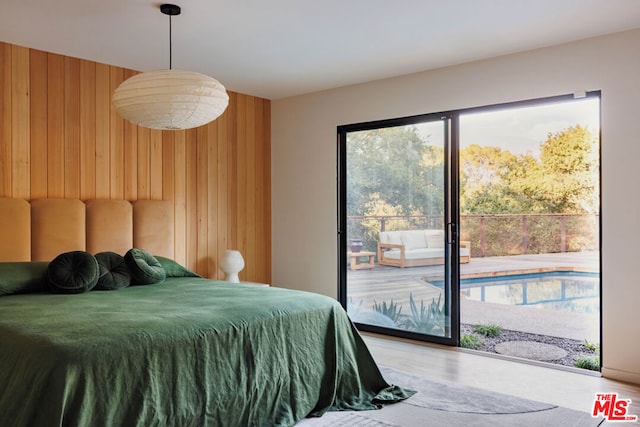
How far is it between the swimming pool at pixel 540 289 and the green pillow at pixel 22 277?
170 inches

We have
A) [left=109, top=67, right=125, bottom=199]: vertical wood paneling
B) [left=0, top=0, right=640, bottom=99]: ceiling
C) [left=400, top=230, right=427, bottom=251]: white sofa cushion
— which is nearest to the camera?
[left=0, top=0, right=640, bottom=99]: ceiling

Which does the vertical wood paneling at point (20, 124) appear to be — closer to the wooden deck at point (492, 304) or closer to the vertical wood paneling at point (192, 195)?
the vertical wood paneling at point (192, 195)

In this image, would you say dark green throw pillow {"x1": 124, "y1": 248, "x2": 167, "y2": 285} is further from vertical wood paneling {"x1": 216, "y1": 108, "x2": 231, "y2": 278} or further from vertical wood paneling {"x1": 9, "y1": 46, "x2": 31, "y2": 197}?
vertical wood paneling {"x1": 216, "y1": 108, "x2": 231, "y2": 278}

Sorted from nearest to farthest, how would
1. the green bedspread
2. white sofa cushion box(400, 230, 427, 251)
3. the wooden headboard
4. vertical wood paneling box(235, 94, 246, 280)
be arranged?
the green bedspread, the wooden headboard, white sofa cushion box(400, 230, 427, 251), vertical wood paneling box(235, 94, 246, 280)

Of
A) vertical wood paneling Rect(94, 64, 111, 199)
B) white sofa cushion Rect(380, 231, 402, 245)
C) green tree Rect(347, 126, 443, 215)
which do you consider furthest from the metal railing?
vertical wood paneling Rect(94, 64, 111, 199)

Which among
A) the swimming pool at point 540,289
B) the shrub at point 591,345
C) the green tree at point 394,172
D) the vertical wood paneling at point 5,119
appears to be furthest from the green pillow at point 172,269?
the shrub at point 591,345

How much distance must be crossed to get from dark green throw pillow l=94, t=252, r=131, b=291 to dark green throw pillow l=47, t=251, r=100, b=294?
70mm

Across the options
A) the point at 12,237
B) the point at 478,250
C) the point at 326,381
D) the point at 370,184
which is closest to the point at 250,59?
the point at 370,184

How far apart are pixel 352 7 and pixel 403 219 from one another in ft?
7.04

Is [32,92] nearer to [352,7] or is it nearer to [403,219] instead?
[352,7]

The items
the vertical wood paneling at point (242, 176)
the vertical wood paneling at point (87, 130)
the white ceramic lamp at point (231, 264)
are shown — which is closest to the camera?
the vertical wood paneling at point (87, 130)

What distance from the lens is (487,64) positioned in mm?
4160

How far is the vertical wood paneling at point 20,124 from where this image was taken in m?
3.75

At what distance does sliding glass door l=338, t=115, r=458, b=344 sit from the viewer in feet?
14.7
